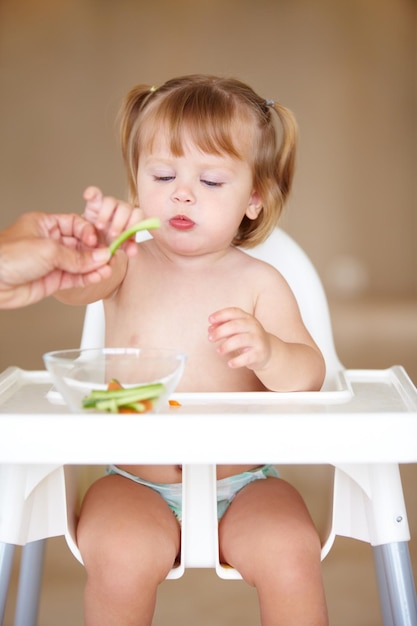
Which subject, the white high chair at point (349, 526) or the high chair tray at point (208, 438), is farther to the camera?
the white high chair at point (349, 526)

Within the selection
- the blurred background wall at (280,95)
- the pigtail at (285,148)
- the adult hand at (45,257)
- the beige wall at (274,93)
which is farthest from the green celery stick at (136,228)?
the beige wall at (274,93)

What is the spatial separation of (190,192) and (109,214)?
0.23 metres

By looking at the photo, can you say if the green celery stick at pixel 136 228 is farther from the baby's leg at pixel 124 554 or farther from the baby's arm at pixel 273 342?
the baby's leg at pixel 124 554

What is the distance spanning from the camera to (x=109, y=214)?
2.99ft

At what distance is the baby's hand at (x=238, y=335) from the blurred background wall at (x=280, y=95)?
4.77 meters

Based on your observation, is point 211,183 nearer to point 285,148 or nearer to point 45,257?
point 285,148

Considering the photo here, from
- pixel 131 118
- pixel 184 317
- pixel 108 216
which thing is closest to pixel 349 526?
pixel 184 317

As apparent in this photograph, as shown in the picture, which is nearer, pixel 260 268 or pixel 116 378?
pixel 116 378

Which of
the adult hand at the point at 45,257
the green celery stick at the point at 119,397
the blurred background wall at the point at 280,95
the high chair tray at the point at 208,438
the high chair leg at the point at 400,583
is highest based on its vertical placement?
the blurred background wall at the point at 280,95

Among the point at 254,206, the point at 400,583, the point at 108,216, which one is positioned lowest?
the point at 400,583

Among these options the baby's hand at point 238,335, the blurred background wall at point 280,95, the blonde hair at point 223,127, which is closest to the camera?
the baby's hand at point 238,335

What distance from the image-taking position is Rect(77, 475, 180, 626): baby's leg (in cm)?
92

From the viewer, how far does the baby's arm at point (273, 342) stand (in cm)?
88

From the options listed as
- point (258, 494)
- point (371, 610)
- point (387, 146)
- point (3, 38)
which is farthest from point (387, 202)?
point (258, 494)
